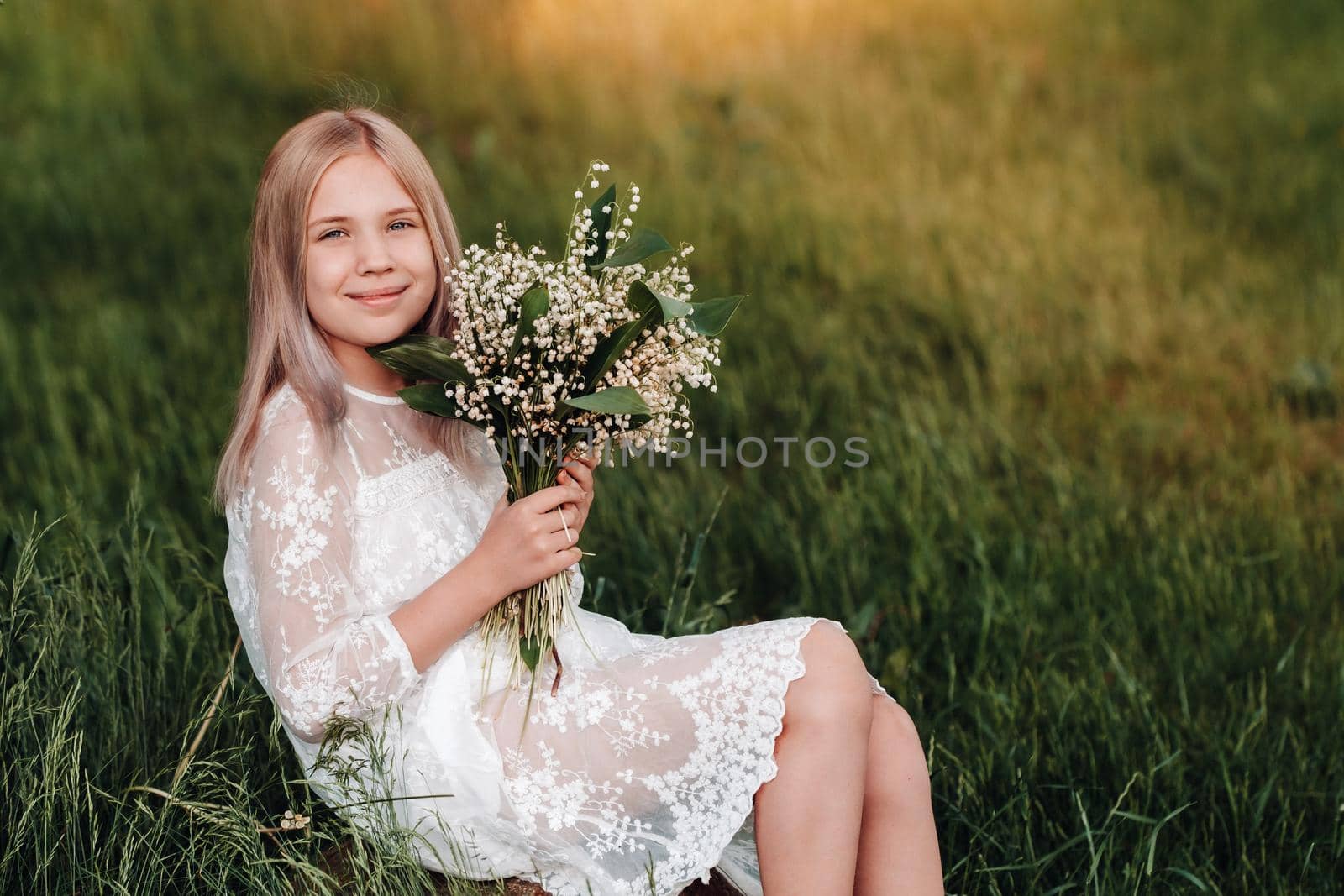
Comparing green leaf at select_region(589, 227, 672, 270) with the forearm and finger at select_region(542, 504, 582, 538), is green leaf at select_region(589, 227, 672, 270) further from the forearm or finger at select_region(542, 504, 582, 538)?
the forearm

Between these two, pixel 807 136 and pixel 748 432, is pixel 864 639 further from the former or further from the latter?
pixel 807 136

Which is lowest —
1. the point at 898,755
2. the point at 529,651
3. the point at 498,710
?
the point at 898,755

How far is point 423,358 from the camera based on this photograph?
213 centimetres

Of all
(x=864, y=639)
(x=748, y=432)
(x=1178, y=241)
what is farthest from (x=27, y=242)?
(x=1178, y=241)

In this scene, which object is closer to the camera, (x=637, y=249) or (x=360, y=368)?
(x=637, y=249)

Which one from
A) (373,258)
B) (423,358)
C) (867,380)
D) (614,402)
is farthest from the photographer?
(867,380)

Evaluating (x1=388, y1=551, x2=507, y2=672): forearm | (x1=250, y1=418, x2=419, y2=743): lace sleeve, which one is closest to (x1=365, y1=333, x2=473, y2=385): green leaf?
(x1=250, y1=418, x2=419, y2=743): lace sleeve

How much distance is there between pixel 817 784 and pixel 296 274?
1.30 m

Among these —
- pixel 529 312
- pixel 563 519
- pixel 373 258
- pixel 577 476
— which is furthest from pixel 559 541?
pixel 373 258

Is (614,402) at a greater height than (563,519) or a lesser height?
greater

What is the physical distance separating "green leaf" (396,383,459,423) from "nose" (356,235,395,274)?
308mm

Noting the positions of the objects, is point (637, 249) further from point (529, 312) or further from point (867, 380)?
point (867, 380)

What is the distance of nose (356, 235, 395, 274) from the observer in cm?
230

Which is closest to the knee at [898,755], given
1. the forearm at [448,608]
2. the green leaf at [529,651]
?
the green leaf at [529,651]
